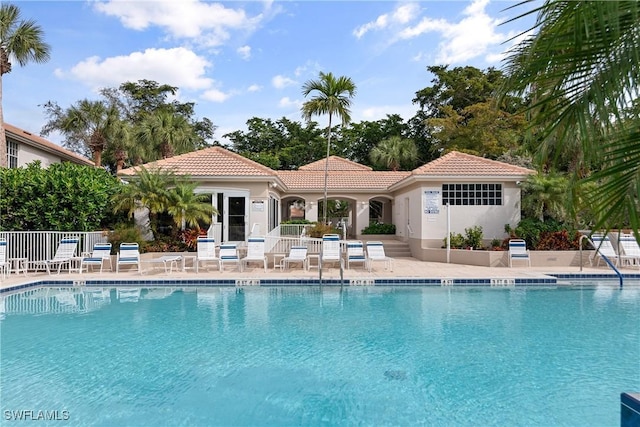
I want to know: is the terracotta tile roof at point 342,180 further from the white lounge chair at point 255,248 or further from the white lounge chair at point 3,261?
the white lounge chair at point 3,261

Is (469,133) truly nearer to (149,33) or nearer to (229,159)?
(229,159)

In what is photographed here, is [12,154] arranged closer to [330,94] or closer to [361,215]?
[330,94]

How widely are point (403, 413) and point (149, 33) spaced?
18681mm

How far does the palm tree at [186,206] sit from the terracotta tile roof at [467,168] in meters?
10.2

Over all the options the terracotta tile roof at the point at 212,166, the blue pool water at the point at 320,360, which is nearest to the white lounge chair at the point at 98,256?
the blue pool water at the point at 320,360

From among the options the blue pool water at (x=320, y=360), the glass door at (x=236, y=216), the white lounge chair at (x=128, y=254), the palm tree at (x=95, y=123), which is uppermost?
the palm tree at (x=95, y=123)

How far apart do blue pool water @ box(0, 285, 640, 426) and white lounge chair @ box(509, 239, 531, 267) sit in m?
4.62

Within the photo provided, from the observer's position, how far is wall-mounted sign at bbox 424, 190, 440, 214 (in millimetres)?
19078

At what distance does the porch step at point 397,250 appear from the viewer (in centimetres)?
2144

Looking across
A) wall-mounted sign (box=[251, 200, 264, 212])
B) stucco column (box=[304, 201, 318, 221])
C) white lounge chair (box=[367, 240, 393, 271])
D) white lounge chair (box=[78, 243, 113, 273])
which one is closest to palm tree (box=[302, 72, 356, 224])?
wall-mounted sign (box=[251, 200, 264, 212])

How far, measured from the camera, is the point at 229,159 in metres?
19.8

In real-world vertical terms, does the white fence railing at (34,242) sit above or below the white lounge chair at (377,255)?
above

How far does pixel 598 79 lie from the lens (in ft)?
8.53

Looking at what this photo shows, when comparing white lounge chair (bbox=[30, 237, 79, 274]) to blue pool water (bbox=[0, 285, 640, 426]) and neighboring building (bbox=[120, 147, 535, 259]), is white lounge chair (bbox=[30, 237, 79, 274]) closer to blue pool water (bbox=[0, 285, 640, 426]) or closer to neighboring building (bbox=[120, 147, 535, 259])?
blue pool water (bbox=[0, 285, 640, 426])
